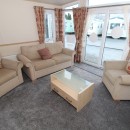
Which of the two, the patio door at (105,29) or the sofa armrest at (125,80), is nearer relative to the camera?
the sofa armrest at (125,80)

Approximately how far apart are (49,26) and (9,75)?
2772mm

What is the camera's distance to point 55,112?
1.93 meters

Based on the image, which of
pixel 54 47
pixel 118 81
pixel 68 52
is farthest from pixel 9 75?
pixel 118 81

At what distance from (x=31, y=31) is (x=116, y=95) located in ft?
10.8

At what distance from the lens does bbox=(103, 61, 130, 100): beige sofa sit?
197 centimetres

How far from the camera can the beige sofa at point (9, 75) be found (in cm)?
229

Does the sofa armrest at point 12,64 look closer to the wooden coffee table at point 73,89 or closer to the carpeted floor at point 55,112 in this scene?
the carpeted floor at point 55,112

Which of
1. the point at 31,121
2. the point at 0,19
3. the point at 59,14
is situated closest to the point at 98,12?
the point at 59,14

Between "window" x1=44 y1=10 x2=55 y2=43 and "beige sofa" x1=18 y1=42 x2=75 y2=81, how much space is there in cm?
86

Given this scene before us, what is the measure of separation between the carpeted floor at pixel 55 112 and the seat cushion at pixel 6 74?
14.0 inches

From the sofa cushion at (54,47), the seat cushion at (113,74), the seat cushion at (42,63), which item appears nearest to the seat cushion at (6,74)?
the seat cushion at (42,63)

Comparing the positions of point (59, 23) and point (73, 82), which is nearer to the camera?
point (73, 82)

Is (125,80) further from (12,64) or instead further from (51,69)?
(12,64)

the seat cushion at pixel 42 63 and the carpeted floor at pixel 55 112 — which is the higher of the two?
the seat cushion at pixel 42 63
